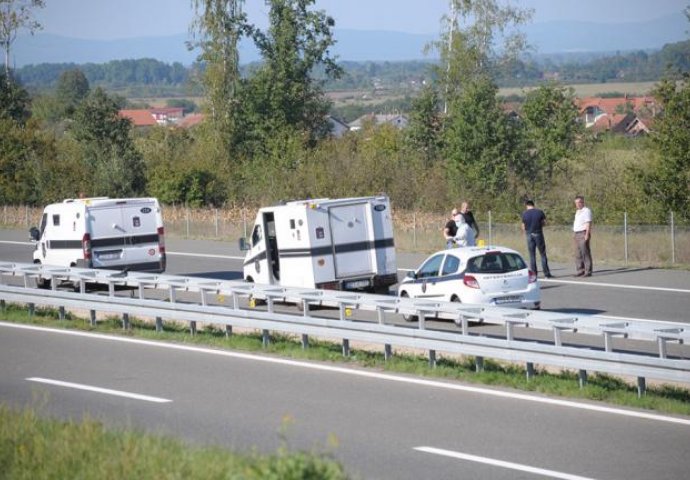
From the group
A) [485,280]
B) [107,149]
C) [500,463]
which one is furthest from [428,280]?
[107,149]

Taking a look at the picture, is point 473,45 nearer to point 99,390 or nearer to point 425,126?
point 425,126

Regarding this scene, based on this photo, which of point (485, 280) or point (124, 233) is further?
point (124, 233)

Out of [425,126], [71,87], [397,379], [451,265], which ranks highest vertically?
[71,87]

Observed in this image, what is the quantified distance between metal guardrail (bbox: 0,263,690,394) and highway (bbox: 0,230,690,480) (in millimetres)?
543

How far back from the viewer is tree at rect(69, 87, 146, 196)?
57625mm

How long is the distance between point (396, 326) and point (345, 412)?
342 cm

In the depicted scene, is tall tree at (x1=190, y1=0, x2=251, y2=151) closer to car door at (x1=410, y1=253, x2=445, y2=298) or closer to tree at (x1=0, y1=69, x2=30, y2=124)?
tree at (x1=0, y1=69, x2=30, y2=124)

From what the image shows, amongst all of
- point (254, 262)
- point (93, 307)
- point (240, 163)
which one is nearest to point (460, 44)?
point (240, 163)

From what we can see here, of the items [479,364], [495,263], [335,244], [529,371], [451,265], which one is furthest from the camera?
[335,244]

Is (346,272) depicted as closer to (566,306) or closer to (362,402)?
(566,306)

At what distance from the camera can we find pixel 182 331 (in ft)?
68.1

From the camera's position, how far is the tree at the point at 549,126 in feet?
182

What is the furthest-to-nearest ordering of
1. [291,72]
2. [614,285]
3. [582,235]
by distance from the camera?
1. [291,72]
2. [582,235]
3. [614,285]

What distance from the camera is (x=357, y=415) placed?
44.3ft
